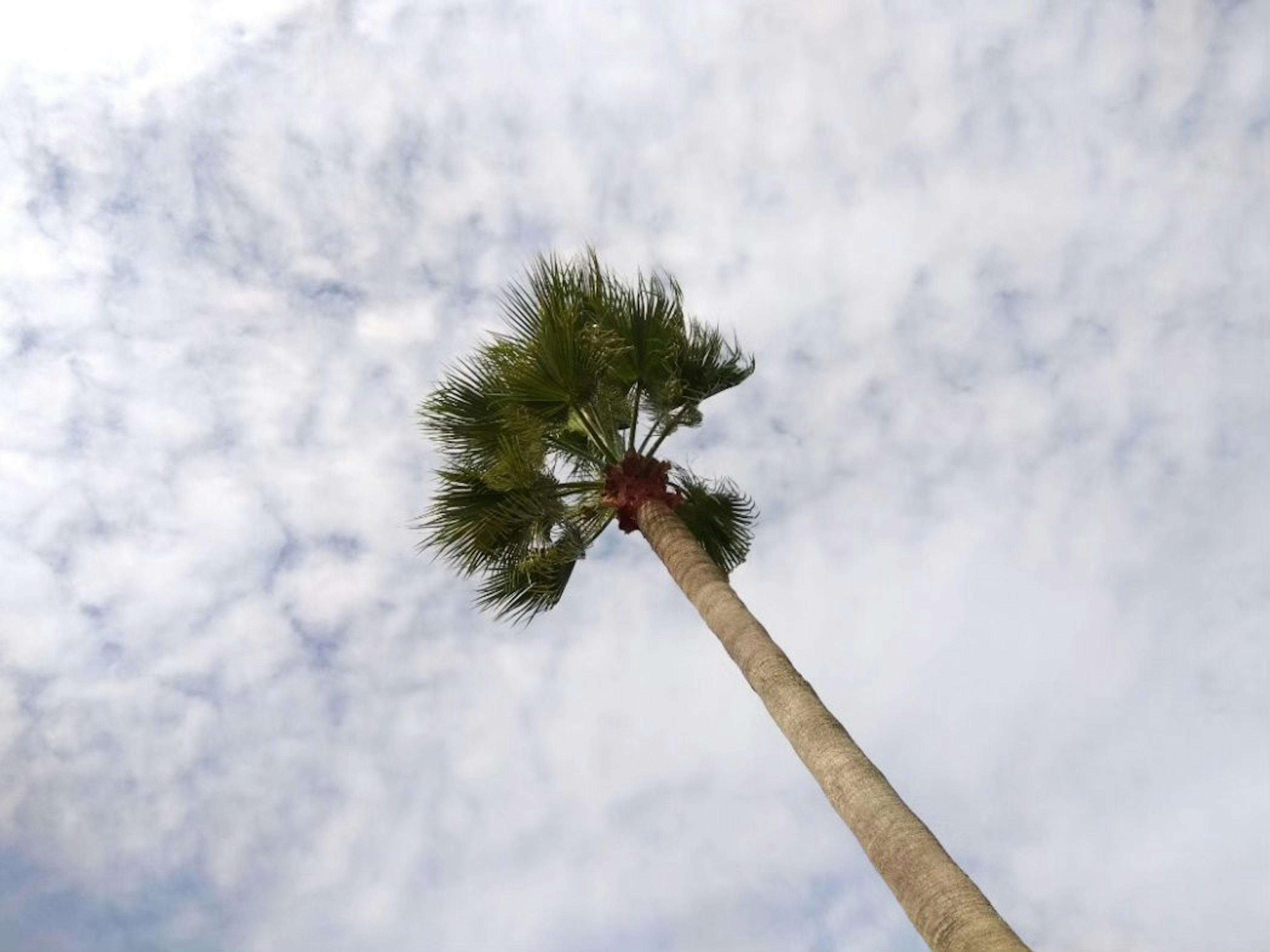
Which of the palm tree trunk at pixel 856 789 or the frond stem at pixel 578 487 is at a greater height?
the frond stem at pixel 578 487

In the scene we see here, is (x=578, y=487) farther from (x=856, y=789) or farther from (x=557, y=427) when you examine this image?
(x=856, y=789)

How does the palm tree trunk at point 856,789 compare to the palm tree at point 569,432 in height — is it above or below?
below

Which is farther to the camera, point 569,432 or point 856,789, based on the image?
point 569,432

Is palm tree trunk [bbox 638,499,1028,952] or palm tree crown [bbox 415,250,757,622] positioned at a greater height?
palm tree crown [bbox 415,250,757,622]

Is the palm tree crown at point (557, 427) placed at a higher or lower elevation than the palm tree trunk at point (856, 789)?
higher

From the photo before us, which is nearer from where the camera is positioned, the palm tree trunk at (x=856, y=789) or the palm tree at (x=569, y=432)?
the palm tree trunk at (x=856, y=789)

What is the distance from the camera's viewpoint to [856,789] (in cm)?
477

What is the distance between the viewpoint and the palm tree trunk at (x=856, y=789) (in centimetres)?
392

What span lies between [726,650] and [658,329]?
11.0ft

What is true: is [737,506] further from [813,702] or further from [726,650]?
[813,702]

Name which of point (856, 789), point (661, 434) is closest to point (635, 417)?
point (661, 434)

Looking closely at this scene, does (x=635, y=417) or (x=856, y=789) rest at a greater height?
(x=635, y=417)

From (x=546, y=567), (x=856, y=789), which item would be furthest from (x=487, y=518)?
(x=856, y=789)

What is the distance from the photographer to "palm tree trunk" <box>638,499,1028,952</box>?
392 centimetres
